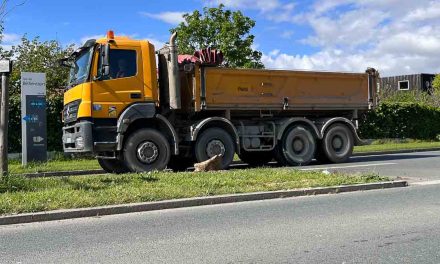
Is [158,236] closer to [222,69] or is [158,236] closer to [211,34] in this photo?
[222,69]

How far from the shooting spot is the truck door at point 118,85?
519 inches

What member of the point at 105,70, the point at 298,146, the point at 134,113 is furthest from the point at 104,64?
the point at 298,146

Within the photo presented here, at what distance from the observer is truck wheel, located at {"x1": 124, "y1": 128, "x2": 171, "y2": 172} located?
13.4 meters

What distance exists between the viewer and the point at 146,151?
13.6 meters

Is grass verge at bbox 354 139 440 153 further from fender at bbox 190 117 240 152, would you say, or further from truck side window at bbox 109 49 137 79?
truck side window at bbox 109 49 137 79

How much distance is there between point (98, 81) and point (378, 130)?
63.0ft

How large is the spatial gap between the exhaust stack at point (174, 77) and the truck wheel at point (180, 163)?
215 cm

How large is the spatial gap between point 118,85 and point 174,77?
1.53 m

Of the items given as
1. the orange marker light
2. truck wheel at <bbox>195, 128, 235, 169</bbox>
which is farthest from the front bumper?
truck wheel at <bbox>195, 128, 235, 169</bbox>

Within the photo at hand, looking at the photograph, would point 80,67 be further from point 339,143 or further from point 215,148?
point 339,143

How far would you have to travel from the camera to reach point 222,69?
14.8 meters

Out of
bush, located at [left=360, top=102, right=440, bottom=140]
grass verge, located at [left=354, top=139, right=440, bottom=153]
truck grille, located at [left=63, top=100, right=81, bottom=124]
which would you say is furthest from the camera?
bush, located at [left=360, top=102, right=440, bottom=140]

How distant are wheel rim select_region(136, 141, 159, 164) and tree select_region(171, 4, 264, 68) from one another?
1673cm

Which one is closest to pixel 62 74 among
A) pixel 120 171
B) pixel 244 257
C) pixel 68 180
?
pixel 120 171
